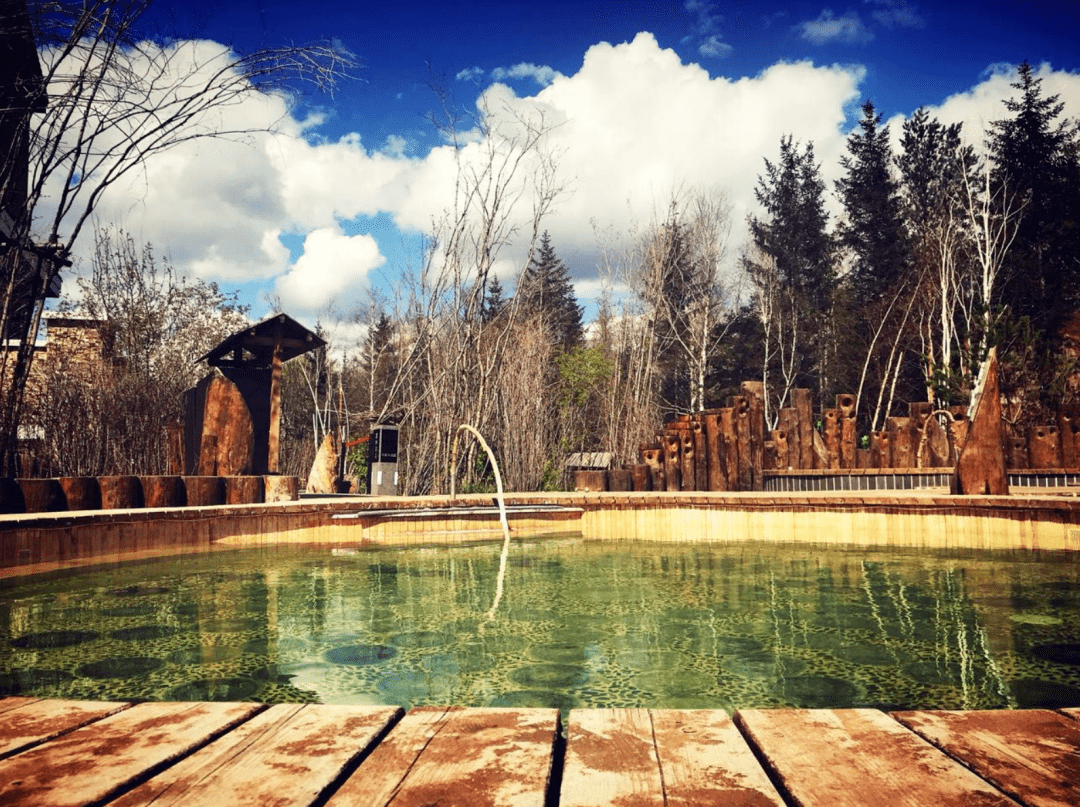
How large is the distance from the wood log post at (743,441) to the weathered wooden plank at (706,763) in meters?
9.92

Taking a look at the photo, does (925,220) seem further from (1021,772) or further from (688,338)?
(1021,772)

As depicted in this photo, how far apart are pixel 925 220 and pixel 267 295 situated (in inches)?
922

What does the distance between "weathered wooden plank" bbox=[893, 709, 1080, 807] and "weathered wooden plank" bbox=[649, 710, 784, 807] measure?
0.40 meters

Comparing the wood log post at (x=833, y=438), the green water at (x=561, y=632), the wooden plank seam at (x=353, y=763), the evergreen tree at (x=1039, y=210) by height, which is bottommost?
the green water at (x=561, y=632)

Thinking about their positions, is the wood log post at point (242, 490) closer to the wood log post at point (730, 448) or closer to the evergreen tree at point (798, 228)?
the wood log post at point (730, 448)

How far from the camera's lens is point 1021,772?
1.32 meters

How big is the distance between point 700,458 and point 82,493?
8.20 meters

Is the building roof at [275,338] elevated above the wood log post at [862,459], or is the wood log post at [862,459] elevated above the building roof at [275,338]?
the building roof at [275,338]

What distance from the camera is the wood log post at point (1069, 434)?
10672mm

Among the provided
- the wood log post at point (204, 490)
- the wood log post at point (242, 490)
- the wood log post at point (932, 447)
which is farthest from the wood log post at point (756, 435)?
the wood log post at point (204, 490)

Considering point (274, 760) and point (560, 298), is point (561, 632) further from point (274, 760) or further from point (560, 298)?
point (560, 298)

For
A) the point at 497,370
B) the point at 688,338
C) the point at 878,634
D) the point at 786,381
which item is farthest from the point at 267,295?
the point at 878,634

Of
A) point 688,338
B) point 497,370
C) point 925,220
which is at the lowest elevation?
point 497,370

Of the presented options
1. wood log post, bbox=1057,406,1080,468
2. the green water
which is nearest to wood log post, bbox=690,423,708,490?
the green water
